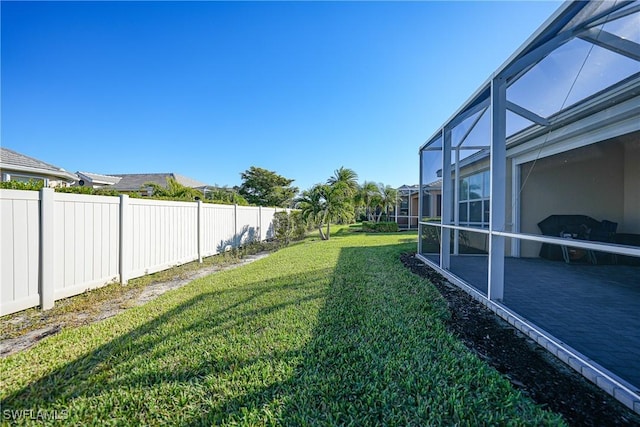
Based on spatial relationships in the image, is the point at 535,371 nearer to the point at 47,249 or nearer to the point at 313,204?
the point at 47,249

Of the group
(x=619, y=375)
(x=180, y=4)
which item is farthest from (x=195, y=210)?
(x=619, y=375)

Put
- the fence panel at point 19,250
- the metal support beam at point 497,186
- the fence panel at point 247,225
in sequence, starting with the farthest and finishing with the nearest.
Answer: the fence panel at point 247,225 < the metal support beam at point 497,186 < the fence panel at point 19,250

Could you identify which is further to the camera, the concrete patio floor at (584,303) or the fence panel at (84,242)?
the fence panel at (84,242)

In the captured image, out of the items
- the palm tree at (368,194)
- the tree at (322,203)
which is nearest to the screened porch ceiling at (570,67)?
the tree at (322,203)

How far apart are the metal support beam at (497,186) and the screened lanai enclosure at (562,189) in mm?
15

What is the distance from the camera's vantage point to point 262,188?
31.4m

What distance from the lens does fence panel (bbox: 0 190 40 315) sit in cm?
318

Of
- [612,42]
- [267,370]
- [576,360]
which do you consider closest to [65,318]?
[267,370]

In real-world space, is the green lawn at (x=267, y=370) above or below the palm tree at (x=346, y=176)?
below

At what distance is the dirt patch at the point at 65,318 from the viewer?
2871mm

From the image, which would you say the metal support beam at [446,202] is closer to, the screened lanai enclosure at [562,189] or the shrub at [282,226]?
the screened lanai enclosure at [562,189]

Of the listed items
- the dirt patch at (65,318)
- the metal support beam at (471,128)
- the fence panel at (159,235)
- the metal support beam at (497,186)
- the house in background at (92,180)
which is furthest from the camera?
the house in background at (92,180)

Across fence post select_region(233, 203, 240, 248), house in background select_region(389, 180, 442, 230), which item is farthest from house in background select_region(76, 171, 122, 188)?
house in background select_region(389, 180, 442, 230)

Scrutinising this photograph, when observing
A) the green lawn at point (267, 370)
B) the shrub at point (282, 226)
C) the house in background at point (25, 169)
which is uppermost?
the house in background at point (25, 169)
